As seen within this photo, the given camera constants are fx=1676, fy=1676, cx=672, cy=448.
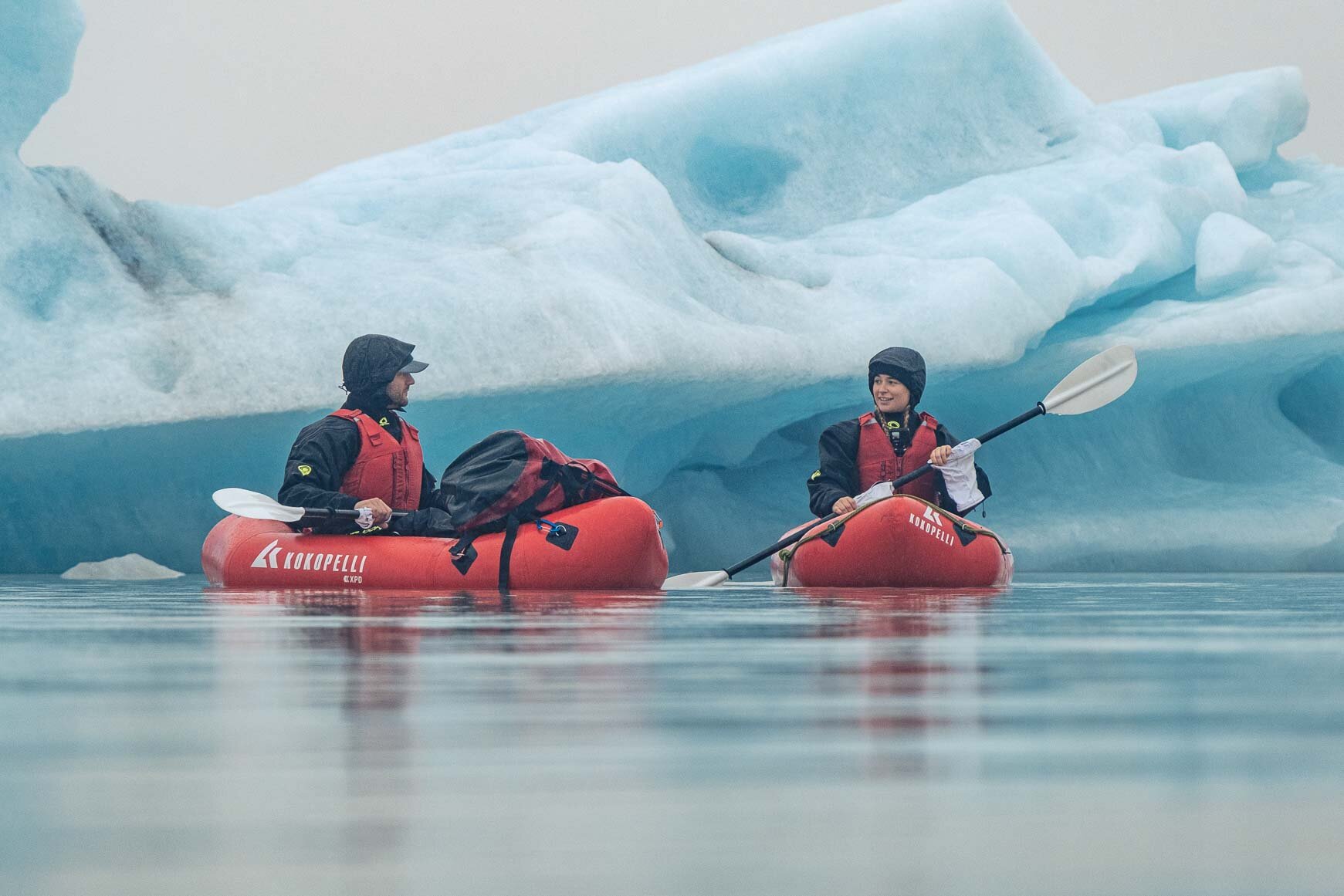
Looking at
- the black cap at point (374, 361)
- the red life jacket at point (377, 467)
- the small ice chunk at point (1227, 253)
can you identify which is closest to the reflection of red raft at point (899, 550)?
the red life jacket at point (377, 467)

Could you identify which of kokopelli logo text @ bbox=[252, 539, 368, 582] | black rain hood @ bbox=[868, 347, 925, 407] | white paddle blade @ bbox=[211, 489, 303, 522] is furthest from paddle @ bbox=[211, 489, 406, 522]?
black rain hood @ bbox=[868, 347, 925, 407]

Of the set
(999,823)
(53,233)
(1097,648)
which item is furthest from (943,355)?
(999,823)

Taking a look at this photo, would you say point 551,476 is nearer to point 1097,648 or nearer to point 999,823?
point 1097,648

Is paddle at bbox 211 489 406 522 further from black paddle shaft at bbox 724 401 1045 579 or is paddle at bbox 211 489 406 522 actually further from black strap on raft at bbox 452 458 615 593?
black paddle shaft at bbox 724 401 1045 579

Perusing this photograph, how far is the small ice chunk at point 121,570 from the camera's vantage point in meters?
8.36

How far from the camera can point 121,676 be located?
2027mm

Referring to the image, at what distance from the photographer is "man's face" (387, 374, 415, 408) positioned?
240 inches

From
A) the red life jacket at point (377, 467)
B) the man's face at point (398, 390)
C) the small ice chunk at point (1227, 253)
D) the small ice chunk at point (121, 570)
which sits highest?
the small ice chunk at point (1227, 253)

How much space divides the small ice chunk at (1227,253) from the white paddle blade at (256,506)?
568 centimetres

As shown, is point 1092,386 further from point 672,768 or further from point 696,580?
point 672,768

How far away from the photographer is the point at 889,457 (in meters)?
6.42

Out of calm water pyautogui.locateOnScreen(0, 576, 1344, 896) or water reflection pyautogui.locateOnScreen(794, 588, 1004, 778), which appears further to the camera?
water reflection pyautogui.locateOnScreen(794, 588, 1004, 778)

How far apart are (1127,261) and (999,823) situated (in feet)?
28.4

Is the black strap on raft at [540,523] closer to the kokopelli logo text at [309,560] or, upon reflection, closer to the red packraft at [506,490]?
the red packraft at [506,490]
